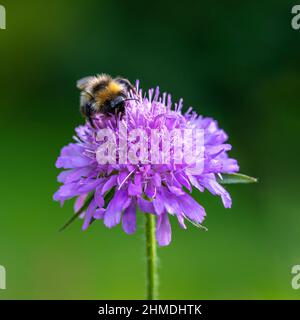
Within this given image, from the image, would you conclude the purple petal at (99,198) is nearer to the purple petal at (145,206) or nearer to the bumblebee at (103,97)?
the purple petal at (145,206)

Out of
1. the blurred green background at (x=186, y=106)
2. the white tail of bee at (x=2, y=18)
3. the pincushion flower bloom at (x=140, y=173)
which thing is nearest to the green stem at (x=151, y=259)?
the pincushion flower bloom at (x=140, y=173)

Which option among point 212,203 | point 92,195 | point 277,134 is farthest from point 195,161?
point 277,134

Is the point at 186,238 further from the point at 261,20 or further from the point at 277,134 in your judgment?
the point at 261,20

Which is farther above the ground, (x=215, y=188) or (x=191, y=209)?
(x=215, y=188)

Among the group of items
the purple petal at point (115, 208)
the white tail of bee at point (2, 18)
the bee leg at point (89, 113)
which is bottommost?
the purple petal at point (115, 208)

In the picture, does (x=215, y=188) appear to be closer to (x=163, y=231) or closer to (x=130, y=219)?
(x=163, y=231)

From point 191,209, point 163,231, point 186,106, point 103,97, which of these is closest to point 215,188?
point 191,209
